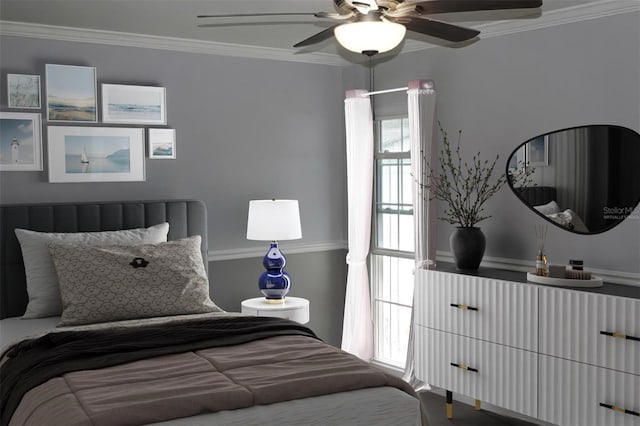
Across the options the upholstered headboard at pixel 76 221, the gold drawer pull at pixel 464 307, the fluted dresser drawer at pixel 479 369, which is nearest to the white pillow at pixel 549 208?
the gold drawer pull at pixel 464 307

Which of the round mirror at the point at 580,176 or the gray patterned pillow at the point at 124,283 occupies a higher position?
the round mirror at the point at 580,176

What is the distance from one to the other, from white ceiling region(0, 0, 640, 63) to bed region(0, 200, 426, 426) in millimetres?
1168

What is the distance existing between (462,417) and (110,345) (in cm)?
238

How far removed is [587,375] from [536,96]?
174 centimetres

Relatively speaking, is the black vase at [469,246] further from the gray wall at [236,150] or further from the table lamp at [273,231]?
the gray wall at [236,150]

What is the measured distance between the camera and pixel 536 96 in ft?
14.3

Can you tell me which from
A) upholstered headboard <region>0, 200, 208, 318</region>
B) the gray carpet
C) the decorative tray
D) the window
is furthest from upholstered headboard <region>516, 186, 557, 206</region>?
upholstered headboard <region>0, 200, 208, 318</region>

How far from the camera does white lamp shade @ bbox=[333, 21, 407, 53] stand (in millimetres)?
2746

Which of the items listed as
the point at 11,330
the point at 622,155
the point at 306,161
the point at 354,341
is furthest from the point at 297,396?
the point at 306,161

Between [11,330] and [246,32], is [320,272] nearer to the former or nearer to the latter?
[246,32]

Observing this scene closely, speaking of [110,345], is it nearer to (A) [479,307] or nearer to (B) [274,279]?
(B) [274,279]

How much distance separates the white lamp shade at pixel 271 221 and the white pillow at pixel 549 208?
5.54 feet

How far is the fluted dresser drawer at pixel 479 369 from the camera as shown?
393cm

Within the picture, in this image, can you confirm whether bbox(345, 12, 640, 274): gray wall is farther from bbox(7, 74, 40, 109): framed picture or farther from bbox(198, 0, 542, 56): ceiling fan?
bbox(7, 74, 40, 109): framed picture
